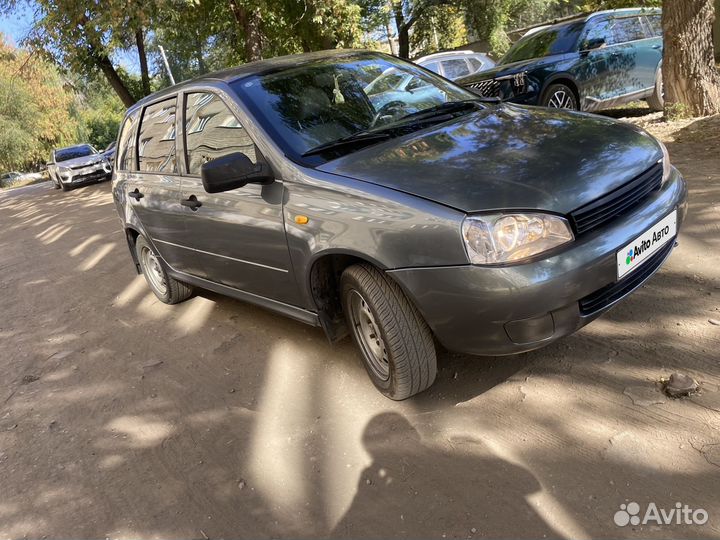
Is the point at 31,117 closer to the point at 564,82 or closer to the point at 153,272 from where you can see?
the point at 564,82

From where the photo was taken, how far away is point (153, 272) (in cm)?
528

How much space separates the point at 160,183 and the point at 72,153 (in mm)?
19577

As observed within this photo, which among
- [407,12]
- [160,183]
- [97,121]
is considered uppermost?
[407,12]

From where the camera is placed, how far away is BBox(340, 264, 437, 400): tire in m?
2.63

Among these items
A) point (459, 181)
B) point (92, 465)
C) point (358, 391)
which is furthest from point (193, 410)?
point (459, 181)

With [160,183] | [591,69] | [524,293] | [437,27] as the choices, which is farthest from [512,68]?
[437,27]

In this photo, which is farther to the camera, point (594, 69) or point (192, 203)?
point (594, 69)

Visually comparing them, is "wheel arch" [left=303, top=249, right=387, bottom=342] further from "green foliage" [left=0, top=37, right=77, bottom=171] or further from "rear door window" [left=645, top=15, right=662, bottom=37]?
"green foliage" [left=0, top=37, right=77, bottom=171]

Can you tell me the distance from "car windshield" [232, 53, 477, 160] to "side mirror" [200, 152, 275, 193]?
0.61 feet

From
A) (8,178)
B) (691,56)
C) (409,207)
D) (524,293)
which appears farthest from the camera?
(8,178)

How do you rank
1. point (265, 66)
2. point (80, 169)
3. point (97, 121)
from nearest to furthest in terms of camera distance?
point (265, 66)
point (80, 169)
point (97, 121)

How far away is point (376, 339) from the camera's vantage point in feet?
9.71

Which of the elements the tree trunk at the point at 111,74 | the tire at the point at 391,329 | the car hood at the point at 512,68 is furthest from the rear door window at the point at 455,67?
the tree trunk at the point at 111,74

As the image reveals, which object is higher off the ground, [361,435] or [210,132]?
[210,132]
